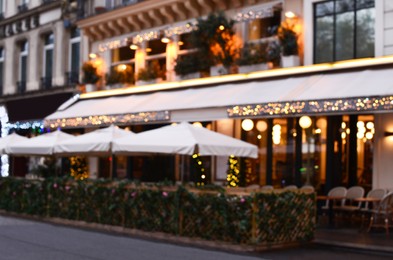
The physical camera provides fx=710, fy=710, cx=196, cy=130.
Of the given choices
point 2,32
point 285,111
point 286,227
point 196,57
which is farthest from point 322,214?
point 2,32

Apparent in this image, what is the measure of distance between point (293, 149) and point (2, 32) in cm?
1872

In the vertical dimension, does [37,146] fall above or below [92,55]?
below

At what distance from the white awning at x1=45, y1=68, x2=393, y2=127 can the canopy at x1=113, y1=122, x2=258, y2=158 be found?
209 centimetres

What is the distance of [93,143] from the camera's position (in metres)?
17.2

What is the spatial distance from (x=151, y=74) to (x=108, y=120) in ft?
6.95

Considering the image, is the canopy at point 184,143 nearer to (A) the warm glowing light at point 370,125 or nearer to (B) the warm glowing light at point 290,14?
(A) the warm glowing light at point 370,125

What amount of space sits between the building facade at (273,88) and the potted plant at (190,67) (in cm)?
6

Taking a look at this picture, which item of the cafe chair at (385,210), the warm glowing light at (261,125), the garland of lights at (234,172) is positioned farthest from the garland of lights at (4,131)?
the cafe chair at (385,210)

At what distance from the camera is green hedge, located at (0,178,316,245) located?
13.6m

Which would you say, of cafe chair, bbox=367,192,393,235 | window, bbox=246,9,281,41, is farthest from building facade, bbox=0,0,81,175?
cafe chair, bbox=367,192,393,235

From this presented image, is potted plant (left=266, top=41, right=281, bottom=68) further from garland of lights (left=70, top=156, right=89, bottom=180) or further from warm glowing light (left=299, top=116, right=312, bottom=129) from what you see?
garland of lights (left=70, top=156, right=89, bottom=180)

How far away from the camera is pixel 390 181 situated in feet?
55.6

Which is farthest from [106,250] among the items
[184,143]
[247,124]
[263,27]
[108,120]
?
[108,120]

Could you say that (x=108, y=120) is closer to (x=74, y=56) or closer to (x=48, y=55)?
(x=74, y=56)
